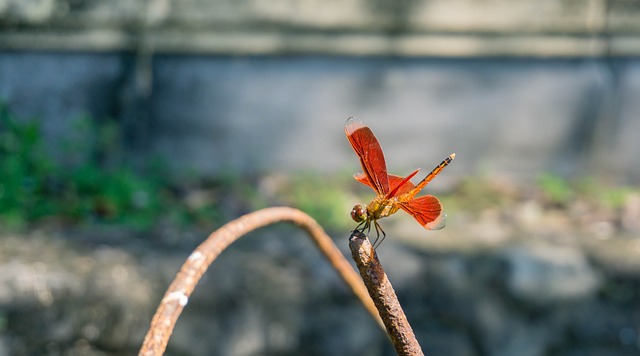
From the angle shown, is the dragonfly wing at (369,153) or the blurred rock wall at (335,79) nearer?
the dragonfly wing at (369,153)

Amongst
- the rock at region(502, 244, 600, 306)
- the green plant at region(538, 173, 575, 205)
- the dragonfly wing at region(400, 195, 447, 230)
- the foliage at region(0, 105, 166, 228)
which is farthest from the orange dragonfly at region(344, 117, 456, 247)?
the green plant at region(538, 173, 575, 205)

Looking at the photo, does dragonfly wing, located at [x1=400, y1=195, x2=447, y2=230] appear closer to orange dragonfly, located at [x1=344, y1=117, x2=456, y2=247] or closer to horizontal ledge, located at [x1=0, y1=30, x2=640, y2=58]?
orange dragonfly, located at [x1=344, y1=117, x2=456, y2=247]

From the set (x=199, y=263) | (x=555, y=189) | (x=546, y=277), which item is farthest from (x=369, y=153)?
(x=555, y=189)

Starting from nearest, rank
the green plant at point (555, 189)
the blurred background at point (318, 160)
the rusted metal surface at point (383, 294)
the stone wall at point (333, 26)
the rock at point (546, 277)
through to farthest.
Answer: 1. the rusted metal surface at point (383, 294)
2. the blurred background at point (318, 160)
3. the rock at point (546, 277)
4. the stone wall at point (333, 26)
5. the green plant at point (555, 189)

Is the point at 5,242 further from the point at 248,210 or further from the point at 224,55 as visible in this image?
the point at 224,55

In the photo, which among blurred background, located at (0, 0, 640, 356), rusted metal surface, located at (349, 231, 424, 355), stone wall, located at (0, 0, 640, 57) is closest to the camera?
rusted metal surface, located at (349, 231, 424, 355)

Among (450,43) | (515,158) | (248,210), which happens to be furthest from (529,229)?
(248,210)

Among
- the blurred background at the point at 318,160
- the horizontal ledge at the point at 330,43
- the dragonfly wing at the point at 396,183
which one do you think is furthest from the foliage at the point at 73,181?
the dragonfly wing at the point at 396,183

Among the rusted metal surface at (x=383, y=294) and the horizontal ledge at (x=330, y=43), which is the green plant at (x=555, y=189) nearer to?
the horizontal ledge at (x=330, y=43)

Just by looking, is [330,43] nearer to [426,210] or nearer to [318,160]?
[318,160]
